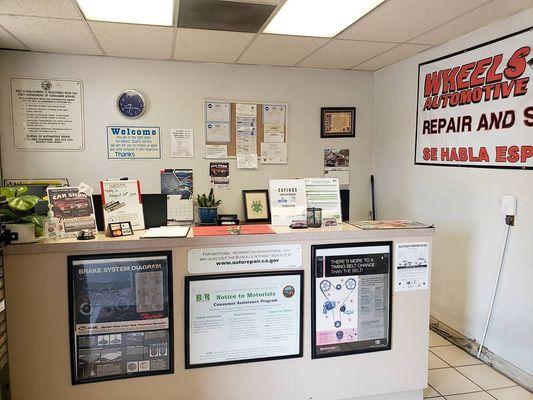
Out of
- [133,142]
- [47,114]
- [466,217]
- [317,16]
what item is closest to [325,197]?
[317,16]

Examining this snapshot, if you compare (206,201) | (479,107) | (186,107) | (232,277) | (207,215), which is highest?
(186,107)

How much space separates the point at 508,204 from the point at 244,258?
6.10 ft

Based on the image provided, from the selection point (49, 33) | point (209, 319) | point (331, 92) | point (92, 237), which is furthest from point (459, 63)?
point (49, 33)

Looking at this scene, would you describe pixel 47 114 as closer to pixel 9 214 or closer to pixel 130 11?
pixel 130 11

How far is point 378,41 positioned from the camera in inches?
133

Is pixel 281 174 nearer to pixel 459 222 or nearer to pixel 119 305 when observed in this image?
pixel 459 222

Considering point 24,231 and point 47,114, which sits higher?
point 47,114

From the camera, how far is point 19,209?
1.93m

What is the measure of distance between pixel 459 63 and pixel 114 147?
3.10 m

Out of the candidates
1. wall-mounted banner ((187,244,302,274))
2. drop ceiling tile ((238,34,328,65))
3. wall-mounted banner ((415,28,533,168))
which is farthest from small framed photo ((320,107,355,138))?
wall-mounted banner ((187,244,302,274))

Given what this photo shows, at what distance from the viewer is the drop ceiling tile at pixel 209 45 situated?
3.21 meters

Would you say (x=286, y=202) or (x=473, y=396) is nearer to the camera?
(x=286, y=202)

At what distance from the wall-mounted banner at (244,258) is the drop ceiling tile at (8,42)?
2414 millimetres

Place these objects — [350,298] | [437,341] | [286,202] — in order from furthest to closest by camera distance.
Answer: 1. [437,341]
2. [286,202]
3. [350,298]
